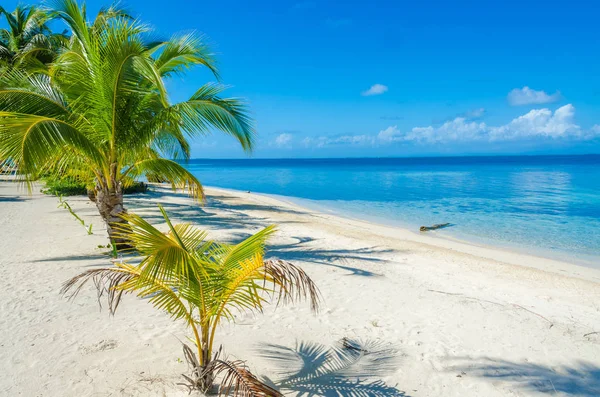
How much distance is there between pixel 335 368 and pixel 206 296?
5.55 feet

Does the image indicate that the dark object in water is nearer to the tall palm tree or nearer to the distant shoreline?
the distant shoreline

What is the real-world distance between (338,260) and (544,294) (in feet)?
12.5

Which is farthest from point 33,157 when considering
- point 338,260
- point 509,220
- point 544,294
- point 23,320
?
point 509,220

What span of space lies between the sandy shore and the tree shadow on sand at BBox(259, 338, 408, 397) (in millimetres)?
16

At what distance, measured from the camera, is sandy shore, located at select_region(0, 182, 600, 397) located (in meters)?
3.65

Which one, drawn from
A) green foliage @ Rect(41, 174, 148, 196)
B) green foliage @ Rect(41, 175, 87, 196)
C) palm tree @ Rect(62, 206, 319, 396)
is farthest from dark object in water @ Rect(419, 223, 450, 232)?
green foliage @ Rect(41, 175, 87, 196)

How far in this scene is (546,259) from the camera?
1088 centimetres

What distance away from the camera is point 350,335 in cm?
471

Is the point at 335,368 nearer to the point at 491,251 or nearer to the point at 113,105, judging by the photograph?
the point at 113,105

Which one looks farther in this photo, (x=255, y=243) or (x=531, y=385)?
(x=531, y=385)

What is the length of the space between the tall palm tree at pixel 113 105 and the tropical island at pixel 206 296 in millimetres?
31

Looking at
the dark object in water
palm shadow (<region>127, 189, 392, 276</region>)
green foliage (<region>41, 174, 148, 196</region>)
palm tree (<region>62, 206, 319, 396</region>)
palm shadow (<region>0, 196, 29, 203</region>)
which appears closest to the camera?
palm tree (<region>62, 206, 319, 396</region>)

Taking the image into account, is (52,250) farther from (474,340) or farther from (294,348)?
(474,340)

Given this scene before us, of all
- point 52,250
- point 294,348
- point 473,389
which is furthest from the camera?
point 52,250
